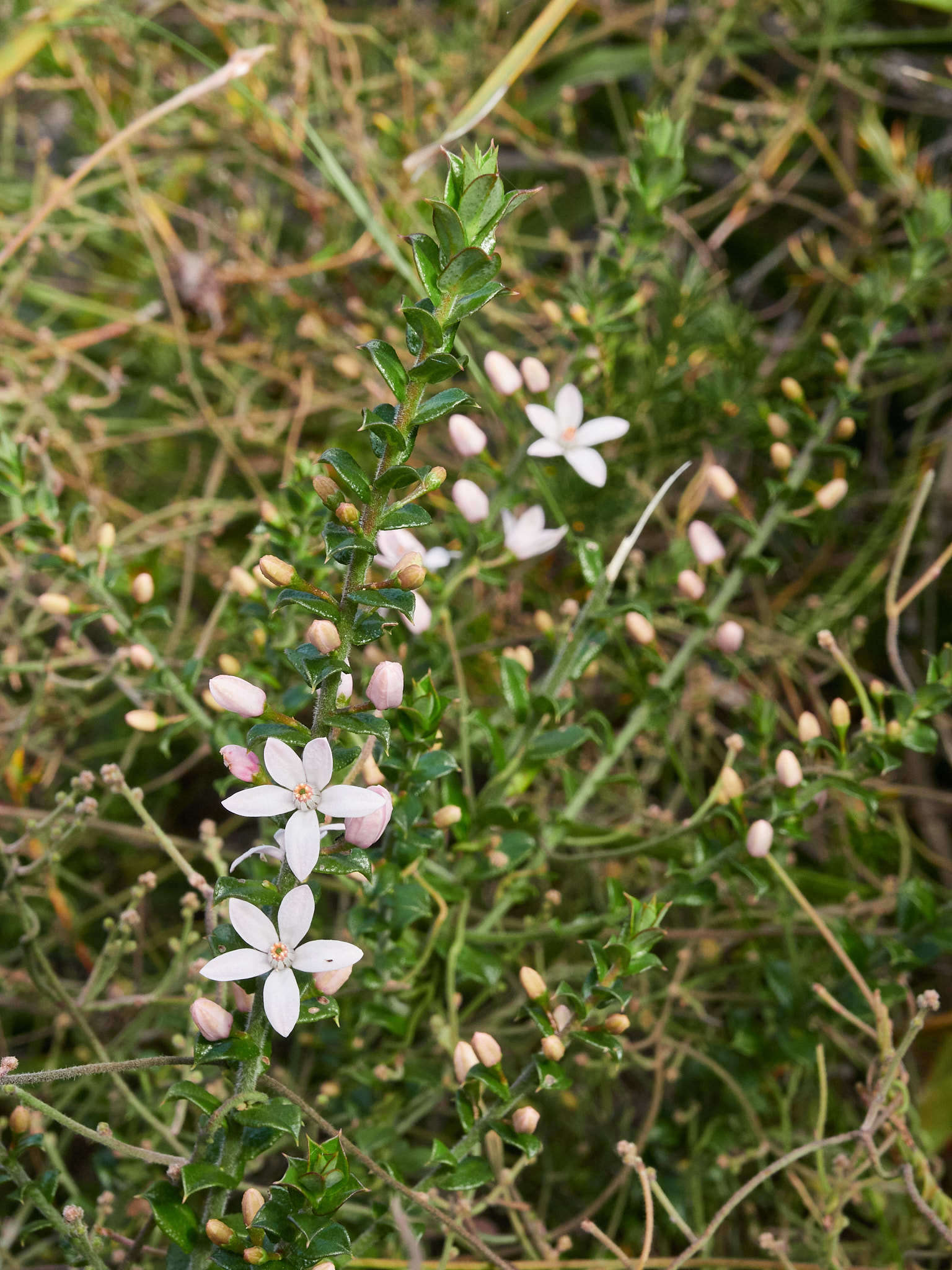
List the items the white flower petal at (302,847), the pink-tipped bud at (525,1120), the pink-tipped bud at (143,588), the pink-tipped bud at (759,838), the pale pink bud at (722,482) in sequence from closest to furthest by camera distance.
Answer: the white flower petal at (302,847) < the pink-tipped bud at (525,1120) < the pink-tipped bud at (759,838) < the pink-tipped bud at (143,588) < the pale pink bud at (722,482)

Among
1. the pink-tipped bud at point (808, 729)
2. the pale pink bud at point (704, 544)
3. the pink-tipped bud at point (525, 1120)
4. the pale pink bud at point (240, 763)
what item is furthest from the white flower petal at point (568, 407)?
the pink-tipped bud at point (525, 1120)

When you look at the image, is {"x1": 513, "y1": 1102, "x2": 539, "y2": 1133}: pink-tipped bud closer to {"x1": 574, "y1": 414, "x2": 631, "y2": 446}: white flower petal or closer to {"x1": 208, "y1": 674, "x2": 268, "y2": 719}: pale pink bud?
{"x1": 208, "y1": 674, "x2": 268, "y2": 719}: pale pink bud

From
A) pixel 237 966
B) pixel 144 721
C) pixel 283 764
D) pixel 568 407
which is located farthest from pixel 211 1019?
pixel 568 407

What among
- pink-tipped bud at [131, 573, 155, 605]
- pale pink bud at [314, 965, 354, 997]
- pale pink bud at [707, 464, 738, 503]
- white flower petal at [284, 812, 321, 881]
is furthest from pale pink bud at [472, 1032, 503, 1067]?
pale pink bud at [707, 464, 738, 503]

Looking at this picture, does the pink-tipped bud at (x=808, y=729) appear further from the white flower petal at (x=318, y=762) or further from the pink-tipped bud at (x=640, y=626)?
the white flower petal at (x=318, y=762)

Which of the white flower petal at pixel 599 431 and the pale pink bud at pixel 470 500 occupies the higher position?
the white flower petal at pixel 599 431

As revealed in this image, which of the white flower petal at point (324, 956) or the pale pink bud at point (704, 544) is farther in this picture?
the pale pink bud at point (704, 544)
